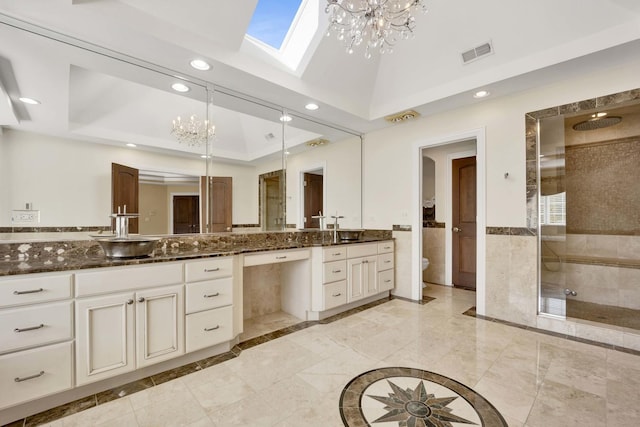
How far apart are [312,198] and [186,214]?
170 centimetres

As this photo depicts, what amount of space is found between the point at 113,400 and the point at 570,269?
4649 mm

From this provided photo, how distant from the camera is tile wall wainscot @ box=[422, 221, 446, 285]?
4.66 metres

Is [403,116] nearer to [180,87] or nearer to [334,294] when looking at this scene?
[334,294]

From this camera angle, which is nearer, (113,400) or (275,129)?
(113,400)

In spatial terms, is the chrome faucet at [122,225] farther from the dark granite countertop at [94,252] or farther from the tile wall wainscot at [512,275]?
the tile wall wainscot at [512,275]

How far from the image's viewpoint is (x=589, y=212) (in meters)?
3.50

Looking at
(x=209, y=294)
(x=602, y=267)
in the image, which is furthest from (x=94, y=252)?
(x=602, y=267)

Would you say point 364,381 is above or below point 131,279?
below

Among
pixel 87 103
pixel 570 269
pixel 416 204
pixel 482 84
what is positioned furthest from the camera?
pixel 416 204

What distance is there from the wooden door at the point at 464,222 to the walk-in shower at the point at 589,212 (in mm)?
1177

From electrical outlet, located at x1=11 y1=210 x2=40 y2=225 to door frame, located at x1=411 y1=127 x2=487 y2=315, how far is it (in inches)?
148

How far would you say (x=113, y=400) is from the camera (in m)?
1.72

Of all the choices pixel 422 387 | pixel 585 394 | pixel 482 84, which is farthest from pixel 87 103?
pixel 585 394

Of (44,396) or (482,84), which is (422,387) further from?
(482,84)
